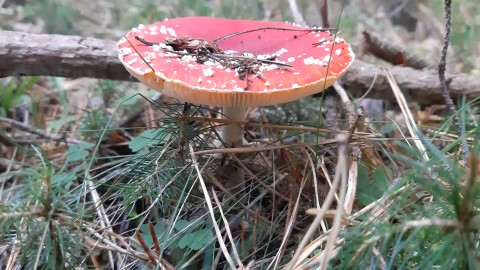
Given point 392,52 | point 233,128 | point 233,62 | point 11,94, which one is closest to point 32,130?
point 11,94

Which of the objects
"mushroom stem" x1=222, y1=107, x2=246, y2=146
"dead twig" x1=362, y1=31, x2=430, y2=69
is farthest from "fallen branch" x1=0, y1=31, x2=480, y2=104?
"mushroom stem" x1=222, y1=107, x2=246, y2=146

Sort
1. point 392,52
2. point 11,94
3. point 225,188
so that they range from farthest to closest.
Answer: point 392,52, point 11,94, point 225,188

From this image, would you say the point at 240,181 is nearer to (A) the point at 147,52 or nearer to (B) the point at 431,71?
(A) the point at 147,52

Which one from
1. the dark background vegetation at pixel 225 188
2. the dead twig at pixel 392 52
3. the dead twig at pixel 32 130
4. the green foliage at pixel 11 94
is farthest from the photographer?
the dead twig at pixel 392 52

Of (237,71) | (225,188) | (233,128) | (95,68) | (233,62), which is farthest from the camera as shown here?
(95,68)

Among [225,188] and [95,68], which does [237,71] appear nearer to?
[225,188]

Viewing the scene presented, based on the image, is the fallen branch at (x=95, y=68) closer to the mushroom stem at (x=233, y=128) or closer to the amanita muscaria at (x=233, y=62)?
the amanita muscaria at (x=233, y=62)

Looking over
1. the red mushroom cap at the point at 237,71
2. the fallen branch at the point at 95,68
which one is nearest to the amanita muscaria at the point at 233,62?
the red mushroom cap at the point at 237,71

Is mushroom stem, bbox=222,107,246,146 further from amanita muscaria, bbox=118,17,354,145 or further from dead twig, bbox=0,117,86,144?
dead twig, bbox=0,117,86,144
